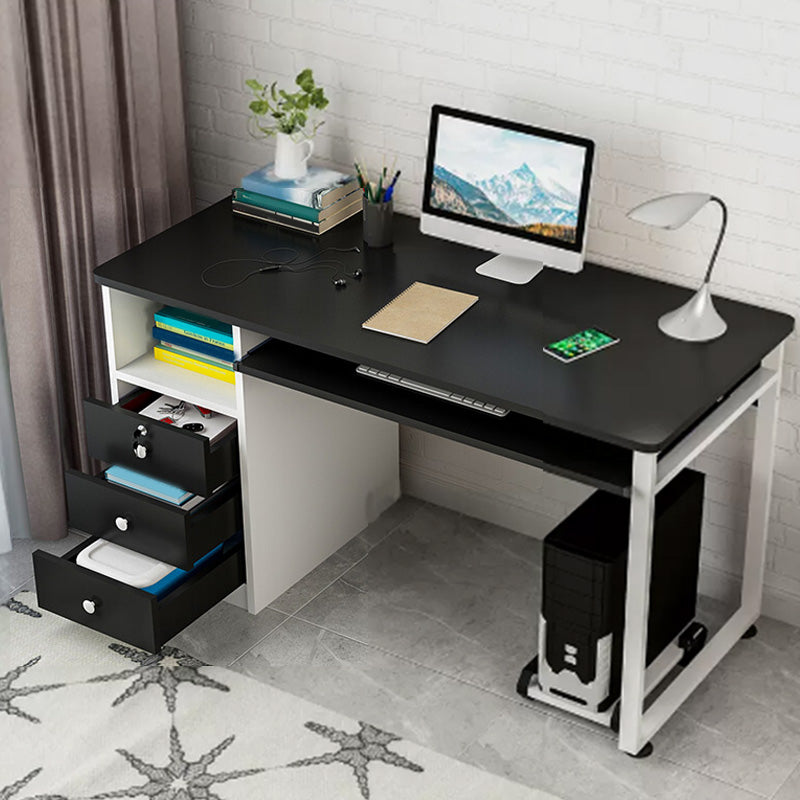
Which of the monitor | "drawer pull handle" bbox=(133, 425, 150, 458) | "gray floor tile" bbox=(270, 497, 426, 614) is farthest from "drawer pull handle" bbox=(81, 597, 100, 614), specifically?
the monitor

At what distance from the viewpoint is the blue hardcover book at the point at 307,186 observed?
333cm

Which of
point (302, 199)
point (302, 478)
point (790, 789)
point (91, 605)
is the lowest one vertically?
point (790, 789)

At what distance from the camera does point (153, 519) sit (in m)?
3.11

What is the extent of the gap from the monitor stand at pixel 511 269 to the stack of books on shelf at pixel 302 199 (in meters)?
0.40

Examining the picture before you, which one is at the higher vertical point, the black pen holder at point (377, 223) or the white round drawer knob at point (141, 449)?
the black pen holder at point (377, 223)

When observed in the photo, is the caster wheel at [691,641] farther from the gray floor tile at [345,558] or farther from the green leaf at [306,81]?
the green leaf at [306,81]

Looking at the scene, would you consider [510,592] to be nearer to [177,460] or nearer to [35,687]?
[177,460]

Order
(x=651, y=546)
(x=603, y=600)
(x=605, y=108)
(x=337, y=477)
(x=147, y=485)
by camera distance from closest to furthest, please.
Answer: (x=651, y=546), (x=603, y=600), (x=605, y=108), (x=147, y=485), (x=337, y=477)

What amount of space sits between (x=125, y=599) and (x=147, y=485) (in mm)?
257

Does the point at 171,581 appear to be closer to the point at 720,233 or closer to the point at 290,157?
the point at 290,157

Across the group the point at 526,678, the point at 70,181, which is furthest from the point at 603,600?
the point at 70,181

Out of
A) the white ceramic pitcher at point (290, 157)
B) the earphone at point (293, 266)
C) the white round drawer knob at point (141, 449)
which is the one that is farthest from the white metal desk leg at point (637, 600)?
the white ceramic pitcher at point (290, 157)

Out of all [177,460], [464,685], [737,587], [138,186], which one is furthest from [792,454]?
[138,186]

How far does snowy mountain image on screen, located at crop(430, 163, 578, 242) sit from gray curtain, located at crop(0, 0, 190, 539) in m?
0.77
